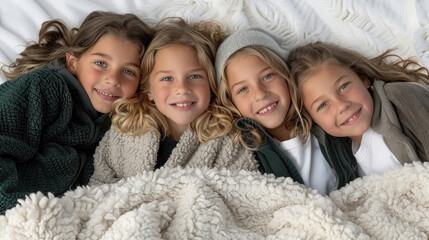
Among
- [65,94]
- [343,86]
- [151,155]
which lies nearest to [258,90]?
[343,86]

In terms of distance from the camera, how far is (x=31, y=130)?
127cm

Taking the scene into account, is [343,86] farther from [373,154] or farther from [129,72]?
[129,72]

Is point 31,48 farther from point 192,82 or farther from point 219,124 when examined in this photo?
point 219,124

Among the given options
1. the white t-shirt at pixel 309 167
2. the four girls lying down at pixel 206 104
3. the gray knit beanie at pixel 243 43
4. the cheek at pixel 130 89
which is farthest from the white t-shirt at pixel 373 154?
the cheek at pixel 130 89

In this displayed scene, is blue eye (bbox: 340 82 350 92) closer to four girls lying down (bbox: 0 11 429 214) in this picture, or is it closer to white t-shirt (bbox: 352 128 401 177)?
four girls lying down (bbox: 0 11 429 214)

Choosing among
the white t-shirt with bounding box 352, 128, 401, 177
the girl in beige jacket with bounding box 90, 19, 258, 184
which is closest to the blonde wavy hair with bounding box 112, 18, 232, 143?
the girl in beige jacket with bounding box 90, 19, 258, 184

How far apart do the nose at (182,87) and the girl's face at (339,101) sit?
0.39 metres

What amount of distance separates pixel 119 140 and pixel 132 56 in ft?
0.93

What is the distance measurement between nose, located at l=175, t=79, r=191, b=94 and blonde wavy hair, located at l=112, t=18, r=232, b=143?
100mm

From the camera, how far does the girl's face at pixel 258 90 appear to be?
1.36 meters

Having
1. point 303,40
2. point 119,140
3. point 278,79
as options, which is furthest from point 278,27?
point 119,140

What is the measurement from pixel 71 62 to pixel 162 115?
0.37 m

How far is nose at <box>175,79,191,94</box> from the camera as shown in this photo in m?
1.34

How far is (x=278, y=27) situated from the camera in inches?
60.7
